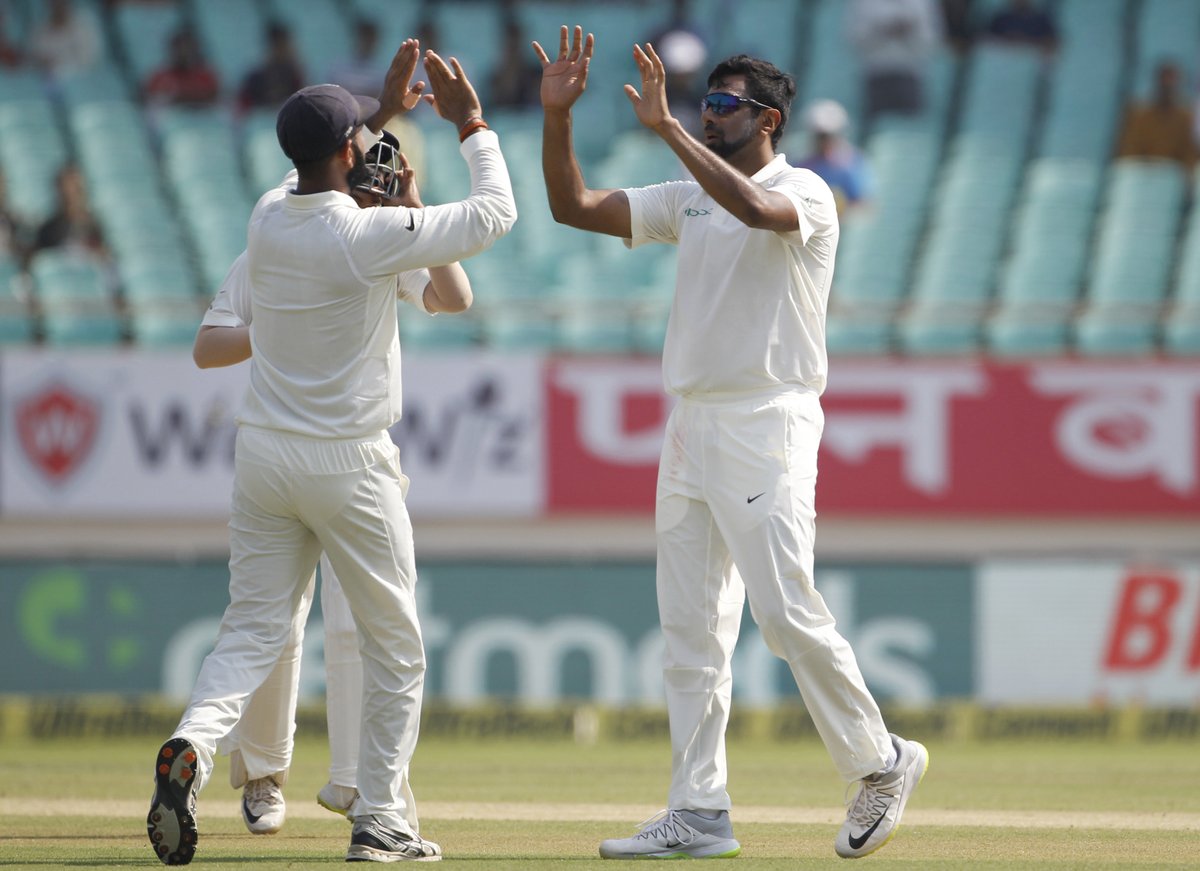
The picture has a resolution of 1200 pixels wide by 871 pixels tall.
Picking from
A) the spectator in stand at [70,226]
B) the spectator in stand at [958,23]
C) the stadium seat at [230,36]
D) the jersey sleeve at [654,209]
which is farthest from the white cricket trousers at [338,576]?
the spectator in stand at [958,23]

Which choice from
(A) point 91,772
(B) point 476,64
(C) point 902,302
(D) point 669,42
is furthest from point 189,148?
(A) point 91,772

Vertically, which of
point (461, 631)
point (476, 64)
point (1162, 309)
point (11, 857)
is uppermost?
point (476, 64)

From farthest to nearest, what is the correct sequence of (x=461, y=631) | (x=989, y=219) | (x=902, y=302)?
(x=989, y=219)
(x=902, y=302)
(x=461, y=631)

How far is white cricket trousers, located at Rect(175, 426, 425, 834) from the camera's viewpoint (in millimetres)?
5410

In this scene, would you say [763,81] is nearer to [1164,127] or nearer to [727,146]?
[727,146]

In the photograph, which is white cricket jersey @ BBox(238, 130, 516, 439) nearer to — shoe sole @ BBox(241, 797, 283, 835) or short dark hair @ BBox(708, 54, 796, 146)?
short dark hair @ BBox(708, 54, 796, 146)

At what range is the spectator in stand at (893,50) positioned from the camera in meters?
15.2

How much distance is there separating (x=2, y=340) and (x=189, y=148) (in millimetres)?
2893

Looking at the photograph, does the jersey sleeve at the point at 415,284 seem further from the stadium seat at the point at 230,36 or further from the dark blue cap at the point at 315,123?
the stadium seat at the point at 230,36

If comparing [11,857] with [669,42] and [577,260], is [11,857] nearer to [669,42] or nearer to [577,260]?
[577,260]

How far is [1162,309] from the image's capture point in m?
12.1

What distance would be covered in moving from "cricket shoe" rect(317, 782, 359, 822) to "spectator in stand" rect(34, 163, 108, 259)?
7.98m

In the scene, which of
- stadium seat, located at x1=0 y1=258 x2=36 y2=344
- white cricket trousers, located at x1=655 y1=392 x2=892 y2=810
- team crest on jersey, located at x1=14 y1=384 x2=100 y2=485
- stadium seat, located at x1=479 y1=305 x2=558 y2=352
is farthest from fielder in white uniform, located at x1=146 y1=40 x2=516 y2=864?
stadium seat, located at x1=0 y1=258 x2=36 y2=344

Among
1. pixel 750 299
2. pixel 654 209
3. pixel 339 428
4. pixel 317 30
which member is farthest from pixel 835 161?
pixel 339 428
